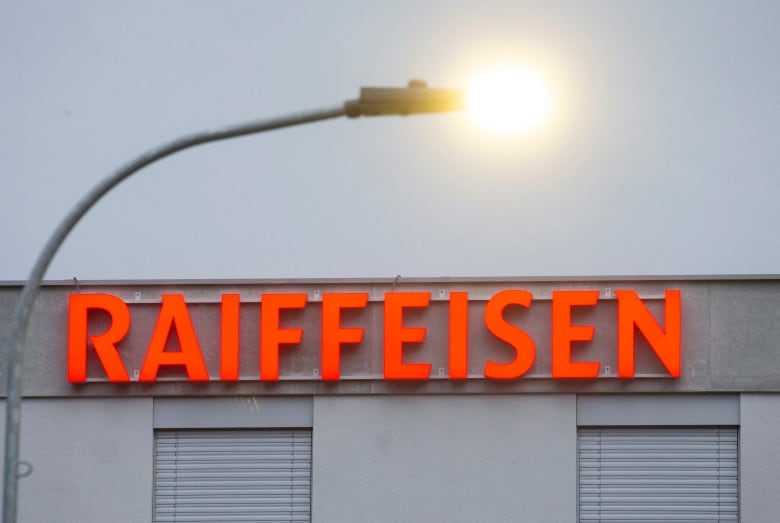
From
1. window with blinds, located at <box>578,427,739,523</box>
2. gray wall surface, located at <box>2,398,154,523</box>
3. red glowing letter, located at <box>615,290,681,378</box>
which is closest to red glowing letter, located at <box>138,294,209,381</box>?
gray wall surface, located at <box>2,398,154,523</box>

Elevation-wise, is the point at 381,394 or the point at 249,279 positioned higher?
the point at 249,279

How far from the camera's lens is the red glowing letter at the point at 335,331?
18.2m

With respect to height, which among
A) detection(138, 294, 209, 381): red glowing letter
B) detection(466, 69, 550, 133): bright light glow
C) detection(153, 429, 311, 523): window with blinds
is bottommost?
detection(153, 429, 311, 523): window with blinds

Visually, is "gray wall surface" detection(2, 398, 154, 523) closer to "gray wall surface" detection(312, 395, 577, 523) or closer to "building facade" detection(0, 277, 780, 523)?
"building facade" detection(0, 277, 780, 523)

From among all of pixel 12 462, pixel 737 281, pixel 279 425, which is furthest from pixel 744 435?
pixel 12 462

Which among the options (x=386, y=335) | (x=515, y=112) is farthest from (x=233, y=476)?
(x=515, y=112)

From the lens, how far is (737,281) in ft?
59.5

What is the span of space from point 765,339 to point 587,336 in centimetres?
260

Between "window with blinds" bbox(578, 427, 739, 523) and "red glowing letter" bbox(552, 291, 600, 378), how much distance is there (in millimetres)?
994

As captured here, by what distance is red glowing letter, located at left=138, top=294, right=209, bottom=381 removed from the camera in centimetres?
1825

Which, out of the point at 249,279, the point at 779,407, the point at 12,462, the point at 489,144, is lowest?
the point at 12,462

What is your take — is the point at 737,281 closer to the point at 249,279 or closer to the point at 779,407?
the point at 779,407

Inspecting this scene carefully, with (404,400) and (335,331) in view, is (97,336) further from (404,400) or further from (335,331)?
(404,400)

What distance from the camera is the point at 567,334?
59.3 feet
